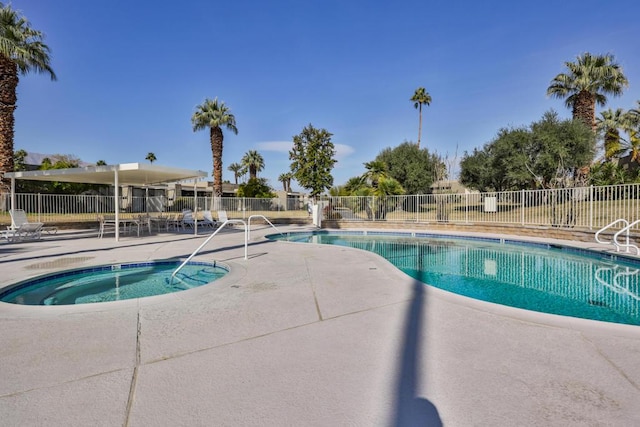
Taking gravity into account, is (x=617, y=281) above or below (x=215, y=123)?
below

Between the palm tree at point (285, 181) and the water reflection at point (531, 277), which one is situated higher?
the palm tree at point (285, 181)

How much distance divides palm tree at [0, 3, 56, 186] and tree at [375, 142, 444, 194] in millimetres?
23966

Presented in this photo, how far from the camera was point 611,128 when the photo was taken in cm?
2972

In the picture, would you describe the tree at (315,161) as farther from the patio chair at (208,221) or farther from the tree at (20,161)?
the tree at (20,161)

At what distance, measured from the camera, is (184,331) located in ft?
11.3

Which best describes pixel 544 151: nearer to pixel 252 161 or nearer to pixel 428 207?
pixel 428 207

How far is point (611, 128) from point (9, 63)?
41789 mm

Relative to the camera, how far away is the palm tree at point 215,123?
91.2 ft

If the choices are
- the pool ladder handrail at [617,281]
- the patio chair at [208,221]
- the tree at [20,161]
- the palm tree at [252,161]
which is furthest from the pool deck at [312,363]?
the palm tree at [252,161]

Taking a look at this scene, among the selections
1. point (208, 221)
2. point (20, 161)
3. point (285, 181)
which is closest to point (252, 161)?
point (285, 181)

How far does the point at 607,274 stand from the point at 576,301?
2.91 metres

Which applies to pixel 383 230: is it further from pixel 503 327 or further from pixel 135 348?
pixel 135 348

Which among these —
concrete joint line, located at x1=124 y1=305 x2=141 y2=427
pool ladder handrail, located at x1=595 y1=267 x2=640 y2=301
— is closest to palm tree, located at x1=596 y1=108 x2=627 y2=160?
pool ladder handrail, located at x1=595 y1=267 x2=640 y2=301

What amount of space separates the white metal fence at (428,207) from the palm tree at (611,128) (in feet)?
50.4
